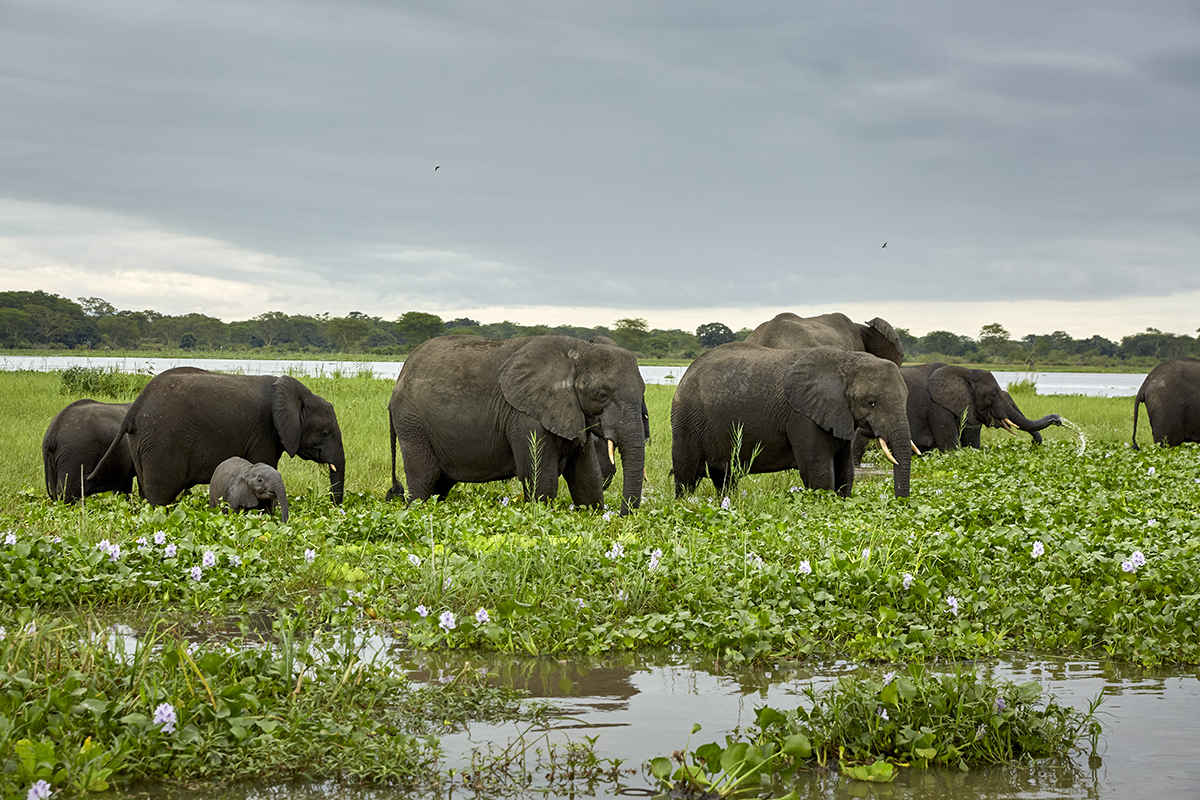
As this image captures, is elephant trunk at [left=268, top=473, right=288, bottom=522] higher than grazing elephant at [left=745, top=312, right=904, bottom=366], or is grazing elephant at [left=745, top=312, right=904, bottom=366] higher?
grazing elephant at [left=745, top=312, right=904, bottom=366]

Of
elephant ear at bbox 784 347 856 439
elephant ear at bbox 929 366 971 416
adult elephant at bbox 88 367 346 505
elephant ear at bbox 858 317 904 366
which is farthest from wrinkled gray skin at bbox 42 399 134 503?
elephant ear at bbox 929 366 971 416

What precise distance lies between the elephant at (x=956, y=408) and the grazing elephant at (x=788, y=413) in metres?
7.12

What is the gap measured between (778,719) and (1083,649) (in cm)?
274

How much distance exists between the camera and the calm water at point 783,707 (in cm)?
418

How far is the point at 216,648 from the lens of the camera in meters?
5.23

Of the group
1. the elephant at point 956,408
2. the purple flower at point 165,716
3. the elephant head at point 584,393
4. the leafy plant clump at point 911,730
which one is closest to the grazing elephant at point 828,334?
the elephant at point 956,408

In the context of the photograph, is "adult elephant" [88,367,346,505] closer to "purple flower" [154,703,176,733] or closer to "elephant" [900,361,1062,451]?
"purple flower" [154,703,176,733]

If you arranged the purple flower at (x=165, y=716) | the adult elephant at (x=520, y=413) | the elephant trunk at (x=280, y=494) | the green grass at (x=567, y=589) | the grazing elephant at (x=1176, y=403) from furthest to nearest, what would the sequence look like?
the grazing elephant at (x=1176, y=403)
the adult elephant at (x=520, y=413)
the elephant trunk at (x=280, y=494)
the green grass at (x=567, y=589)
the purple flower at (x=165, y=716)

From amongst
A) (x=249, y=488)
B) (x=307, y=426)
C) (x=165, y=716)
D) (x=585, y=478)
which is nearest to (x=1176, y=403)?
(x=585, y=478)

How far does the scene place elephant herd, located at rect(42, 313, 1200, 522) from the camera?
35.8 ft

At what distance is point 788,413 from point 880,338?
7.75 meters

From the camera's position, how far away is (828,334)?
16594mm

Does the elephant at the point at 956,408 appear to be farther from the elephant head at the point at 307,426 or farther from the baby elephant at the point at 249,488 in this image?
the baby elephant at the point at 249,488

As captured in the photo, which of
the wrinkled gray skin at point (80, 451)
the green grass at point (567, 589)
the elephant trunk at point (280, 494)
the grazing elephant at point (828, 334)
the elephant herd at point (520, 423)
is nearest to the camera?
the green grass at point (567, 589)
